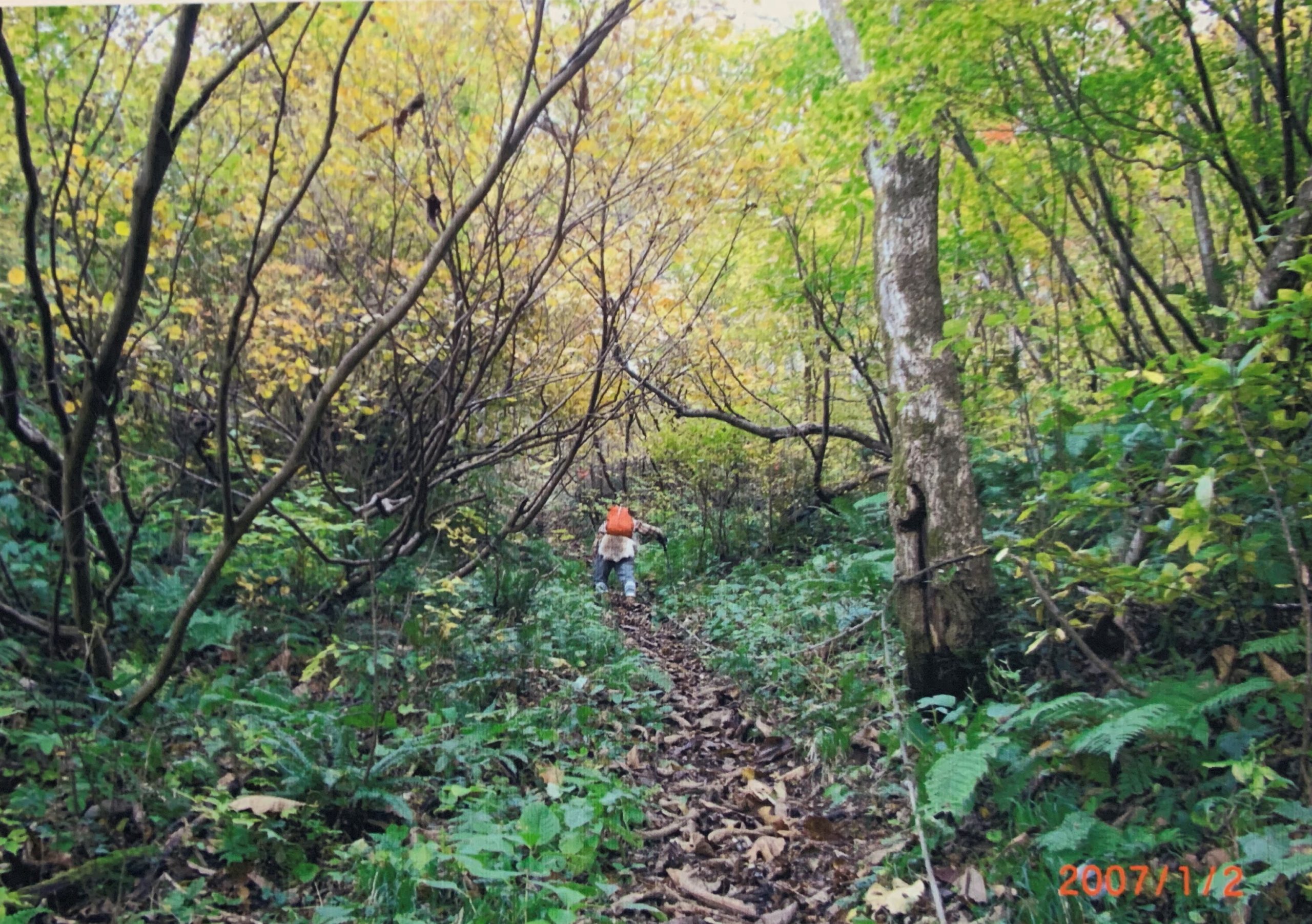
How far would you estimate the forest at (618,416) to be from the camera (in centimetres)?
233

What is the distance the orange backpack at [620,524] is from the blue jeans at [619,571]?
336 mm

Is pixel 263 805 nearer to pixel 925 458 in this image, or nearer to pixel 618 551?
pixel 925 458

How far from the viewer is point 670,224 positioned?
5.50 m

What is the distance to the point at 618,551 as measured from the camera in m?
8.81

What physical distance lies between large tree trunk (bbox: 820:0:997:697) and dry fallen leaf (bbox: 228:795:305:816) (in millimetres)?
2909

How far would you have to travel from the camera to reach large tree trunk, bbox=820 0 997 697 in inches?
140

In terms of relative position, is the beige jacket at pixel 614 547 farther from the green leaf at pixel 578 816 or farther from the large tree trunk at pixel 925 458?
the green leaf at pixel 578 816

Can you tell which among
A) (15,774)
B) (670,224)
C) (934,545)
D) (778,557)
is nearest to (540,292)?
(670,224)

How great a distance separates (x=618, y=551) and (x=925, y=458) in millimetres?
5550

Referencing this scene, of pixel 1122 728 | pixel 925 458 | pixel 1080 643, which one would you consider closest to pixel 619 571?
pixel 925 458

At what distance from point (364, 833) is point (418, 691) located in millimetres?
1300

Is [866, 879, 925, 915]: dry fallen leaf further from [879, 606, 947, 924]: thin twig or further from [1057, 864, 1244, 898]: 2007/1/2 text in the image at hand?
[1057, 864, 1244, 898]: 2007/1/2 text

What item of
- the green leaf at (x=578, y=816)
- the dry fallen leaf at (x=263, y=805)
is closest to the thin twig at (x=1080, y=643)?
the green leaf at (x=578, y=816)

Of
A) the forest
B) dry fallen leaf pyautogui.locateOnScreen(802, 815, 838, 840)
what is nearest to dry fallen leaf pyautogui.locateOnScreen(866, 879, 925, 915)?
the forest
